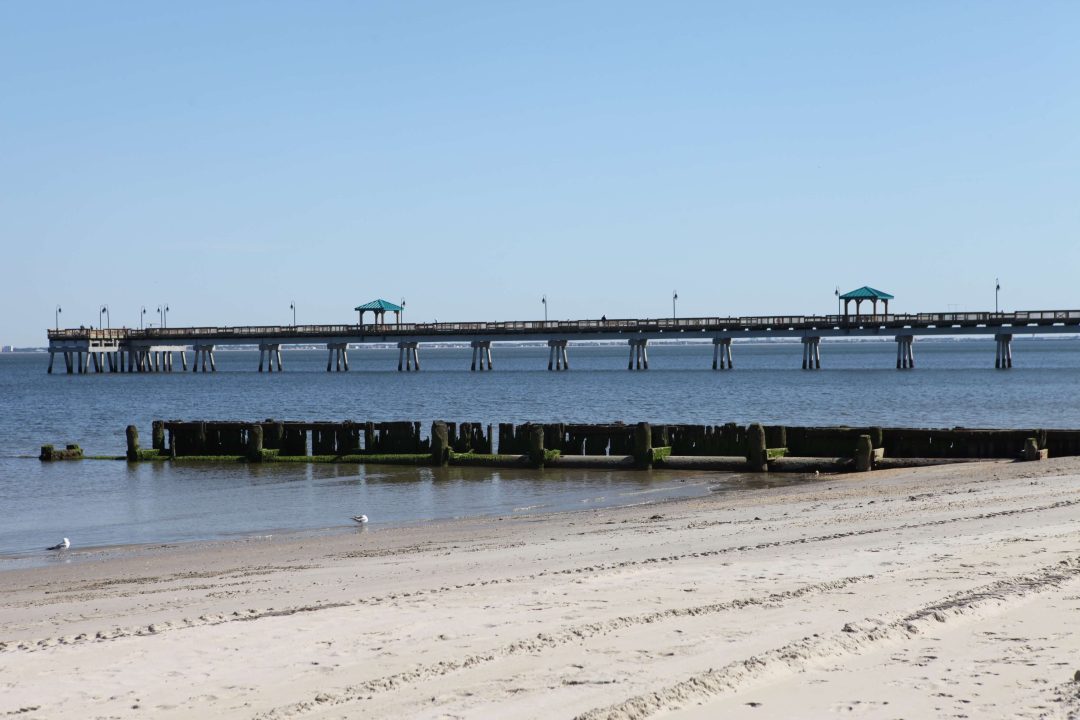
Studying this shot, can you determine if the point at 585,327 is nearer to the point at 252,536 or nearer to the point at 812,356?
the point at 812,356

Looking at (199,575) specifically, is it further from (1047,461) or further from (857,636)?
(1047,461)

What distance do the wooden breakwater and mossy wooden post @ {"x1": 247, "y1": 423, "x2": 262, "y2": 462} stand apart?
0.09 ft

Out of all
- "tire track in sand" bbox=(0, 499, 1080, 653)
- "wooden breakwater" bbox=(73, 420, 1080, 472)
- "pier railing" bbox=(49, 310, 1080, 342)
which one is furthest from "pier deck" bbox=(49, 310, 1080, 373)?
"tire track in sand" bbox=(0, 499, 1080, 653)

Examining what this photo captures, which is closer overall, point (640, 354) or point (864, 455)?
point (864, 455)

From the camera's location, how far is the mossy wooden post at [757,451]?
95.5 feet

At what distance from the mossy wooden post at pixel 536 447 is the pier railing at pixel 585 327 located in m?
86.5

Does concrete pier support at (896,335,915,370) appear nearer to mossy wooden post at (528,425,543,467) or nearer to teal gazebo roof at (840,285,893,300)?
teal gazebo roof at (840,285,893,300)

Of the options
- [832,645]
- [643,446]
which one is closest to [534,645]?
[832,645]

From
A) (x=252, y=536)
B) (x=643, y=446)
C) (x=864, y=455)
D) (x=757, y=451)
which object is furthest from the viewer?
(x=643, y=446)

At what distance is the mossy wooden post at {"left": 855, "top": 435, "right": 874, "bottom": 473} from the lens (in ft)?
90.9

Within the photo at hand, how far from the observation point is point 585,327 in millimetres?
124000

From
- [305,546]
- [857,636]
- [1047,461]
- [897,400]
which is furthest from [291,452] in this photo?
[897,400]

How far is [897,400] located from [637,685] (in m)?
65.4

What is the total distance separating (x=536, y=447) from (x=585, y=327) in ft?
305
